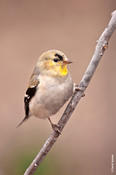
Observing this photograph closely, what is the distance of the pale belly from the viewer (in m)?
2.17

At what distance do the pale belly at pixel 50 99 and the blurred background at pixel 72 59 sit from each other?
6.27 ft

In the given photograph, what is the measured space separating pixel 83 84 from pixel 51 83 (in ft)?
1.09

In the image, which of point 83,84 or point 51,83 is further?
point 51,83

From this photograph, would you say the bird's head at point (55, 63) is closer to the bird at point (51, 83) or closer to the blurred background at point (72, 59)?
the bird at point (51, 83)

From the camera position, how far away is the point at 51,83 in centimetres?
221

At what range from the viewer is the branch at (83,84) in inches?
70.2

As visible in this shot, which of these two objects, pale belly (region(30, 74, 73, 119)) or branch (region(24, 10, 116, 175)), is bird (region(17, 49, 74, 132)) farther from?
branch (region(24, 10, 116, 175))

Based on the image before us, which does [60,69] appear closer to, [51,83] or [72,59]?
[51,83]

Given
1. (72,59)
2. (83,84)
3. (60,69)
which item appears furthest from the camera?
(72,59)

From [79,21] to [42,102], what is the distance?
89.6 inches

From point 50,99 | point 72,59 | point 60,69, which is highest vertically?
point 60,69

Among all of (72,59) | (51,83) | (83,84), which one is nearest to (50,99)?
(51,83)

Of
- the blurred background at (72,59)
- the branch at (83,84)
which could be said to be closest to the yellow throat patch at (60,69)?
the branch at (83,84)

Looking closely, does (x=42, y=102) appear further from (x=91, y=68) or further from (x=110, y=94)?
(x=110, y=94)
